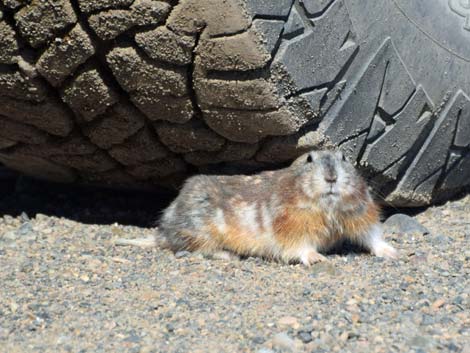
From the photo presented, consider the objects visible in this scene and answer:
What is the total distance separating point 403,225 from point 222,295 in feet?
4.99

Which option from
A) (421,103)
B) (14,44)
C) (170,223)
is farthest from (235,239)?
(14,44)

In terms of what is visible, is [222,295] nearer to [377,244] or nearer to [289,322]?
[289,322]

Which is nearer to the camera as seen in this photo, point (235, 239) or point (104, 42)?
point (104, 42)

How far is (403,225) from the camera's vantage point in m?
5.20

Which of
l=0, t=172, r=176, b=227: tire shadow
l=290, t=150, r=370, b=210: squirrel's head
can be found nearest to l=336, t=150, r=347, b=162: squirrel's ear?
l=290, t=150, r=370, b=210: squirrel's head

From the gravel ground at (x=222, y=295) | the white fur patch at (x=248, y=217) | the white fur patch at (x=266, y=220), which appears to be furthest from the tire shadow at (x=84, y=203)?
the white fur patch at (x=266, y=220)

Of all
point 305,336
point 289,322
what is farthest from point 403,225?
point 305,336

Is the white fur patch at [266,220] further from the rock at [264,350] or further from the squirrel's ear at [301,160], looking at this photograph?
the rock at [264,350]

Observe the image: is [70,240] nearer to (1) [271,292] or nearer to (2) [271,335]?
(1) [271,292]

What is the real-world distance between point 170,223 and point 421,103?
61.6 inches

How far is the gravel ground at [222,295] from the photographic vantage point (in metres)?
3.53

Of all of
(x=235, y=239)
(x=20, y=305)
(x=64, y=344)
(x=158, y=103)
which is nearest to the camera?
(x=64, y=344)

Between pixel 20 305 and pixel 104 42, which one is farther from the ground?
pixel 104 42

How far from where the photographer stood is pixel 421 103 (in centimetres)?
469
